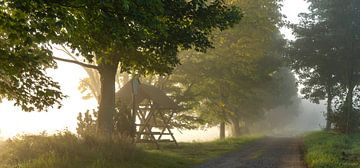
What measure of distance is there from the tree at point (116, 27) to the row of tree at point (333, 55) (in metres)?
23.0

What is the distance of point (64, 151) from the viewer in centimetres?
1477

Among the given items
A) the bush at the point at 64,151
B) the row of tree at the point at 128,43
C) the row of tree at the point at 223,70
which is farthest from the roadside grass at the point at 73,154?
the row of tree at the point at 223,70

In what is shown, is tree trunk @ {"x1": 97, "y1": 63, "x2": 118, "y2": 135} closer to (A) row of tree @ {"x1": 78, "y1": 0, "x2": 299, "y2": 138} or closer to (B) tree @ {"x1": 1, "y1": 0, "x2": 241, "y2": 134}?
(B) tree @ {"x1": 1, "y1": 0, "x2": 241, "y2": 134}

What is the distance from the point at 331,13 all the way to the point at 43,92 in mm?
36086

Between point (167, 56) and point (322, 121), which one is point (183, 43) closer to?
point (167, 56)

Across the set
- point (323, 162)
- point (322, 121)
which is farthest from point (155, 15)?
point (322, 121)

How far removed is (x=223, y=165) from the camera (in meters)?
16.3

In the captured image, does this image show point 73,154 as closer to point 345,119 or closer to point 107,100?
point 107,100

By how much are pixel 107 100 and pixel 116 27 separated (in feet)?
29.8

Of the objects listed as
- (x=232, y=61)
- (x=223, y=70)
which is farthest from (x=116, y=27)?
(x=223, y=70)

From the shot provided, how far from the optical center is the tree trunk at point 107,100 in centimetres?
2020

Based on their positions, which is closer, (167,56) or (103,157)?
(103,157)

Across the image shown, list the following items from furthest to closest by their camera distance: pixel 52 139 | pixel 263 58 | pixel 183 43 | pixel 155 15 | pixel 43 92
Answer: pixel 263 58, pixel 183 43, pixel 52 139, pixel 43 92, pixel 155 15

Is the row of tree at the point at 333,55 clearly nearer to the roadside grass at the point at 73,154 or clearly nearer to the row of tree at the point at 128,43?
the row of tree at the point at 128,43
